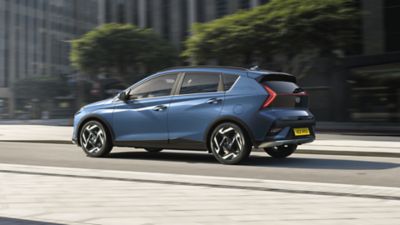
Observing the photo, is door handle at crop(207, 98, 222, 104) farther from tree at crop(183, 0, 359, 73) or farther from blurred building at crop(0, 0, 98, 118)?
blurred building at crop(0, 0, 98, 118)

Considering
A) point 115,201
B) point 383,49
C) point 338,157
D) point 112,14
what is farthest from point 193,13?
point 115,201

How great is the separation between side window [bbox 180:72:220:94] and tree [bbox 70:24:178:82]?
2755 cm

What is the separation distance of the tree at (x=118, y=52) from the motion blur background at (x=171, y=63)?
33.6 inches

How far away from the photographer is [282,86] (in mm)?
9008

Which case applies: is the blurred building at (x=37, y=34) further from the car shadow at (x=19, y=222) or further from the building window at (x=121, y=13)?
the car shadow at (x=19, y=222)

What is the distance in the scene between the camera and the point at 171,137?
30.9 ft

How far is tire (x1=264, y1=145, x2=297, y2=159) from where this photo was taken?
10094 mm

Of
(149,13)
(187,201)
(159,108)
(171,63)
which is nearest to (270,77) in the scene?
(159,108)

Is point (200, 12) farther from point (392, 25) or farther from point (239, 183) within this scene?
point (239, 183)

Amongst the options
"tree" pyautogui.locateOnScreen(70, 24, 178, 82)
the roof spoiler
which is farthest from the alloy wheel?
"tree" pyautogui.locateOnScreen(70, 24, 178, 82)

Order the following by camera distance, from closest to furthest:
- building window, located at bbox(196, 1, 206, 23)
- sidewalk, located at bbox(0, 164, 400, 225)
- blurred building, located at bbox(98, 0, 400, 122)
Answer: sidewalk, located at bbox(0, 164, 400, 225), blurred building, located at bbox(98, 0, 400, 122), building window, located at bbox(196, 1, 206, 23)

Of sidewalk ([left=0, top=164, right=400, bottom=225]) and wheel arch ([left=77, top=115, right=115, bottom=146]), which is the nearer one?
sidewalk ([left=0, top=164, right=400, bottom=225])

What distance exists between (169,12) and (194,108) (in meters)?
41.7

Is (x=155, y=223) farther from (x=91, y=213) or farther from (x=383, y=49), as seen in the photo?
(x=383, y=49)
